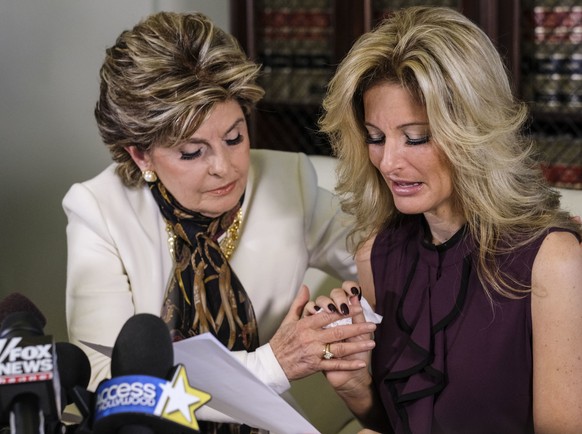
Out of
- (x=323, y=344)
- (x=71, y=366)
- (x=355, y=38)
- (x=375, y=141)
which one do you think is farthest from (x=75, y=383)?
(x=355, y=38)

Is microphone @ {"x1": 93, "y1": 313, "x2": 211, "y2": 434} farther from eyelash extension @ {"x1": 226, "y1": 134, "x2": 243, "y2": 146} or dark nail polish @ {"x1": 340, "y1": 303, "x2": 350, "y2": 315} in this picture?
eyelash extension @ {"x1": 226, "y1": 134, "x2": 243, "y2": 146}

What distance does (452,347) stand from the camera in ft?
5.40

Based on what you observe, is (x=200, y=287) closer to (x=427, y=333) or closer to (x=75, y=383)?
(x=427, y=333)

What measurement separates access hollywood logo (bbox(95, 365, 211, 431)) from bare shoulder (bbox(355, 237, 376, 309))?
Result: 1024mm

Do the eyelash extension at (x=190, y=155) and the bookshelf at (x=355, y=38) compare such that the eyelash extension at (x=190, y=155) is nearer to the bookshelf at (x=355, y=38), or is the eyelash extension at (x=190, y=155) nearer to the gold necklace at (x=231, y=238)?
the gold necklace at (x=231, y=238)

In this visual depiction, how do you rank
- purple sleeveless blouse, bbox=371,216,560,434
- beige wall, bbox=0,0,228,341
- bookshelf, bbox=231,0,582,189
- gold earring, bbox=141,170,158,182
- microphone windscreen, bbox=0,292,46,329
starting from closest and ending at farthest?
microphone windscreen, bbox=0,292,46,329 → purple sleeveless blouse, bbox=371,216,560,434 → gold earring, bbox=141,170,158,182 → beige wall, bbox=0,0,228,341 → bookshelf, bbox=231,0,582,189

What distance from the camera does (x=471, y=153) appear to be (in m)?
1.53

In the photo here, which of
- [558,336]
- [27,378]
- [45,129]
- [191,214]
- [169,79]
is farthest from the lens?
[45,129]

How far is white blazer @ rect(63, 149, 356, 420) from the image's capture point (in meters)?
1.88

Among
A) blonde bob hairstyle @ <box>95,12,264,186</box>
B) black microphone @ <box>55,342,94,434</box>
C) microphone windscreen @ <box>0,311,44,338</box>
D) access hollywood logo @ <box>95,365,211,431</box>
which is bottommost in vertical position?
black microphone @ <box>55,342,94,434</box>

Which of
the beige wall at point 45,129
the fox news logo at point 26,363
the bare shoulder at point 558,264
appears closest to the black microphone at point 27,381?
the fox news logo at point 26,363

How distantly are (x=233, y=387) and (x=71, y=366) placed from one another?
0.23 metres

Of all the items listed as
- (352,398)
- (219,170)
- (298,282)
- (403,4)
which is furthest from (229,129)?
(403,4)

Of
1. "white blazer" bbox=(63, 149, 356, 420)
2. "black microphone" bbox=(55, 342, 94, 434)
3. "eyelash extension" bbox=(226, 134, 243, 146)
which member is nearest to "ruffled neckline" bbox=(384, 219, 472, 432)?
"white blazer" bbox=(63, 149, 356, 420)
